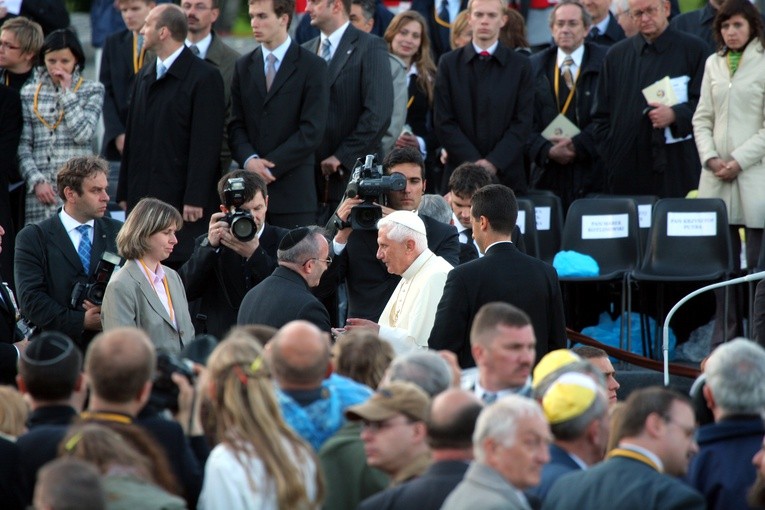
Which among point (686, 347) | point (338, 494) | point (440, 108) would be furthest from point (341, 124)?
point (338, 494)

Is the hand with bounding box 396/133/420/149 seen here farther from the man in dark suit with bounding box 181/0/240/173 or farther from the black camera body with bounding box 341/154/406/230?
the black camera body with bounding box 341/154/406/230

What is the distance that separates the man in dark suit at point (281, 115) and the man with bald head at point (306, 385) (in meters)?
4.68

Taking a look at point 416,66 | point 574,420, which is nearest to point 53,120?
point 416,66

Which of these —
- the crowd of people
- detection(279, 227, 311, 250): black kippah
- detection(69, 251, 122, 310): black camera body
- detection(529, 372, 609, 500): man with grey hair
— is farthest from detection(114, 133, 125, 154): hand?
detection(529, 372, 609, 500): man with grey hair

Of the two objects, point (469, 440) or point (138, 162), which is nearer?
point (469, 440)

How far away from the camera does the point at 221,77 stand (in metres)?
10.3

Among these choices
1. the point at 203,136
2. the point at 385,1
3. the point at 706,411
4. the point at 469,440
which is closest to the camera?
the point at 469,440

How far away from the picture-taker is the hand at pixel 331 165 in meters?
10.5

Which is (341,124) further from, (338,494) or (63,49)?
(338,494)

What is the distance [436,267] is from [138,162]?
3301 mm

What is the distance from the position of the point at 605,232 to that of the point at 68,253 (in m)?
4.32

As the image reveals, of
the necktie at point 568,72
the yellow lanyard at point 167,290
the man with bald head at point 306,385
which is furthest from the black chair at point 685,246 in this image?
the man with bald head at point 306,385

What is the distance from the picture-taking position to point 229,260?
845 centimetres

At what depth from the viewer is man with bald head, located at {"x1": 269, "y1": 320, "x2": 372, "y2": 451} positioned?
17.3ft
